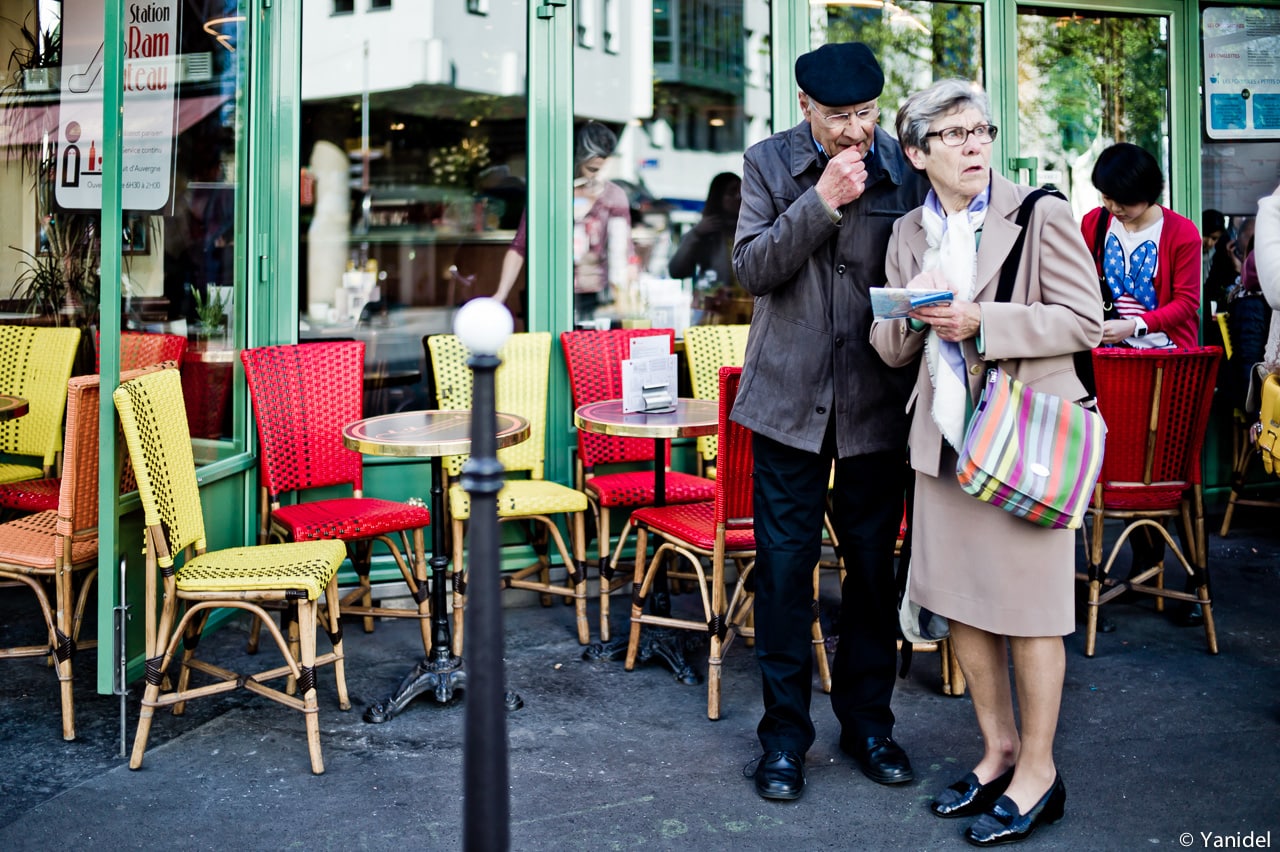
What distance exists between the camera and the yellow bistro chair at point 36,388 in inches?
205

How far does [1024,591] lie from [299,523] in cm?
257

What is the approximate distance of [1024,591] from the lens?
2.87m

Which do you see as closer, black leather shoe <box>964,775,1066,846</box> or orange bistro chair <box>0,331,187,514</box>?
black leather shoe <box>964,775,1066,846</box>

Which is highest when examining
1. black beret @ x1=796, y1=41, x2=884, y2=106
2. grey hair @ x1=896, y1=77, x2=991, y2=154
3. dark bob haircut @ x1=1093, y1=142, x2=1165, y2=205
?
dark bob haircut @ x1=1093, y1=142, x2=1165, y2=205

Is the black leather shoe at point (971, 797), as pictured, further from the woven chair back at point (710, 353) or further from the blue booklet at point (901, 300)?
the woven chair back at point (710, 353)

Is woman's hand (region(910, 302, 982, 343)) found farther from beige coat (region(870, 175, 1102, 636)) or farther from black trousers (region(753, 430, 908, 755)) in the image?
black trousers (region(753, 430, 908, 755))

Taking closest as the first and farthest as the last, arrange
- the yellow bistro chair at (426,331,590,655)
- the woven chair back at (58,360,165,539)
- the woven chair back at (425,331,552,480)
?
the woven chair back at (58,360,165,539), the yellow bistro chair at (426,331,590,655), the woven chair back at (425,331,552,480)

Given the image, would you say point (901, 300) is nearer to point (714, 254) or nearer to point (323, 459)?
point (323, 459)

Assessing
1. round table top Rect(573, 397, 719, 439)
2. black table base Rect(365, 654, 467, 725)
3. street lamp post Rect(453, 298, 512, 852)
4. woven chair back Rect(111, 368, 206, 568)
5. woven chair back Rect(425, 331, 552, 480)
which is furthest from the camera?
woven chair back Rect(425, 331, 552, 480)

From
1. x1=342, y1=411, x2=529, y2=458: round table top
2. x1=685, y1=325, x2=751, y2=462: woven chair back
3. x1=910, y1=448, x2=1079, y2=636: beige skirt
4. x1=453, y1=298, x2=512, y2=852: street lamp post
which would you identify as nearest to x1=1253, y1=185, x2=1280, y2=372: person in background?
x1=910, y1=448, x2=1079, y2=636: beige skirt

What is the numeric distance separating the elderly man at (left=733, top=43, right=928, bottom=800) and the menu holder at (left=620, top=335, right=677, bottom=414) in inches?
42.8

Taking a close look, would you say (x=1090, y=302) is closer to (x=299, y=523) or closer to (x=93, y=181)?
(x=299, y=523)

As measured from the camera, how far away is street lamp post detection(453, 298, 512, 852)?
189 cm

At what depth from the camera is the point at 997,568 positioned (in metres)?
2.89
